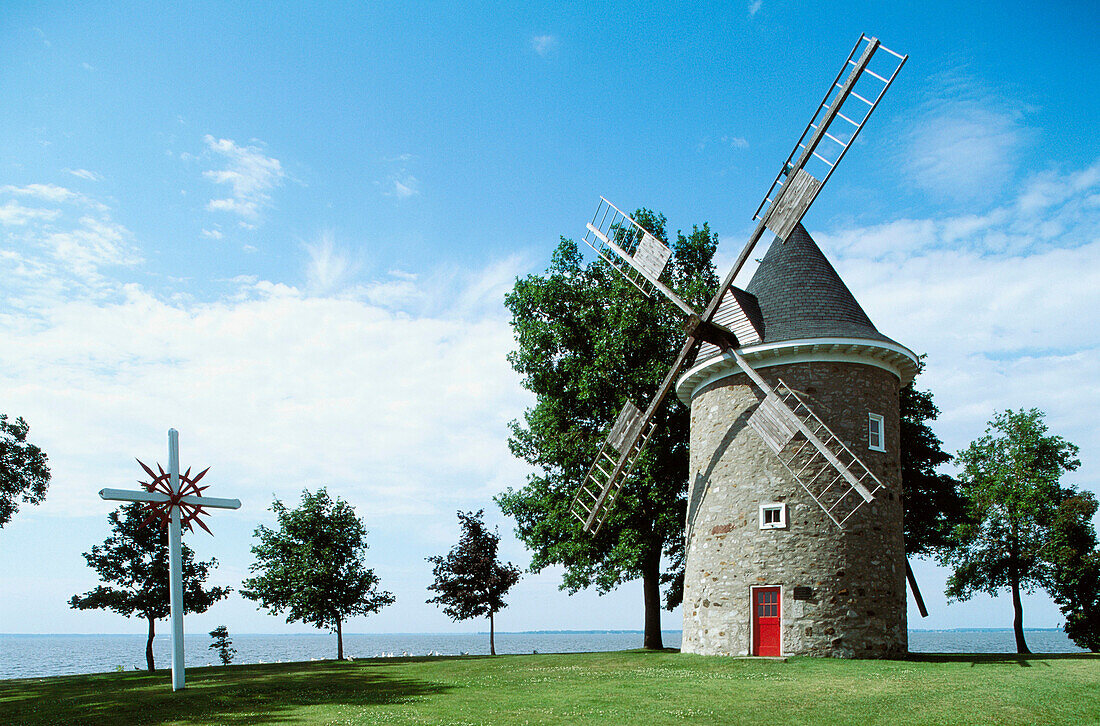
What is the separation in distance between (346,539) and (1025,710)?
91.6 feet

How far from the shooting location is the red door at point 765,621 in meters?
22.4

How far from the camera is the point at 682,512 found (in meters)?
30.8

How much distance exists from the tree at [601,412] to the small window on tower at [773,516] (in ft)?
21.1

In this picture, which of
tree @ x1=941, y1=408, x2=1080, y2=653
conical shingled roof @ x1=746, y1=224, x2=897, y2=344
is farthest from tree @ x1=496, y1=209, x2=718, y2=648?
tree @ x1=941, y1=408, x2=1080, y2=653

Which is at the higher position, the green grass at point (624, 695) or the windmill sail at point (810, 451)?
the windmill sail at point (810, 451)

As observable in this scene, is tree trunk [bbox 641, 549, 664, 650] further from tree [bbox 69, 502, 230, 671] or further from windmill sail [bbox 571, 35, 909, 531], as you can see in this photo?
tree [bbox 69, 502, 230, 671]

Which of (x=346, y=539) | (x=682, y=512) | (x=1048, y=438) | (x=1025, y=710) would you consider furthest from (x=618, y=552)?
(x=1048, y=438)

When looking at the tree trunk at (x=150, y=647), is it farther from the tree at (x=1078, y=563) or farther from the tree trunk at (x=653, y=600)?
the tree at (x=1078, y=563)

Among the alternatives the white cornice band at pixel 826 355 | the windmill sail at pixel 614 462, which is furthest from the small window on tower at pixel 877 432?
the windmill sail at pixel 614 462

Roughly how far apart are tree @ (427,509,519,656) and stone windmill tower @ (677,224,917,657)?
1352 centimetres

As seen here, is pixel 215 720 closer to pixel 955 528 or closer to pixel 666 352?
pixel 666 352

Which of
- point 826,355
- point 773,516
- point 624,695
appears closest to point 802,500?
point 773,516

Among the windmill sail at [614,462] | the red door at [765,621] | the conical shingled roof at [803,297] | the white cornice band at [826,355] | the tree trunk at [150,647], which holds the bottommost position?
the tree trunk at [150,647]

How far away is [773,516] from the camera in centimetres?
2312
